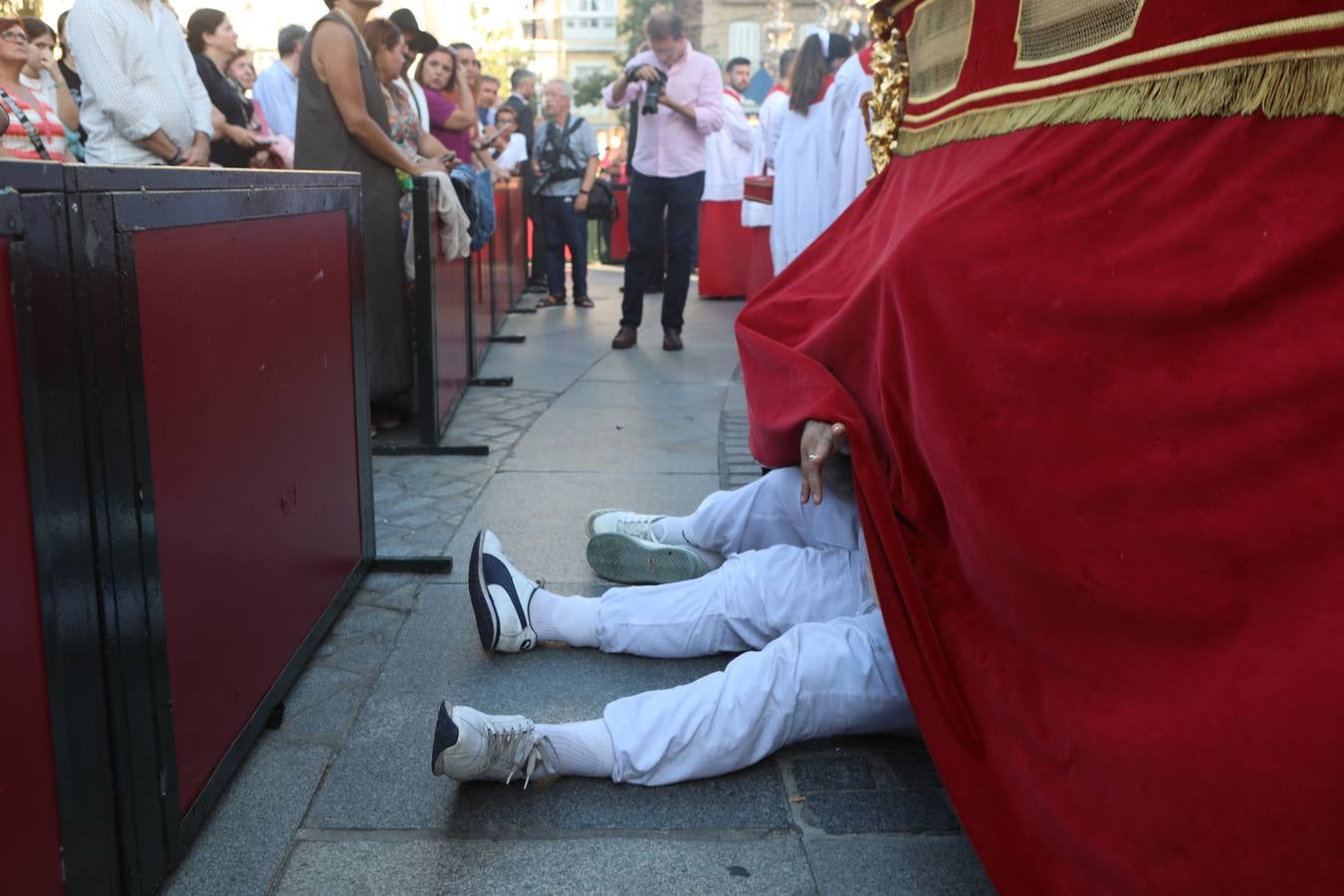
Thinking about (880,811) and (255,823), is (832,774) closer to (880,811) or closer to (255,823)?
(880,811)

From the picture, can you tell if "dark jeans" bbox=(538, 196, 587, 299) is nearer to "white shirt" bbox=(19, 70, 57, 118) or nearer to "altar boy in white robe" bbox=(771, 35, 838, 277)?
"altar boy in white robe" bbox=(771, 35, 838, 277)

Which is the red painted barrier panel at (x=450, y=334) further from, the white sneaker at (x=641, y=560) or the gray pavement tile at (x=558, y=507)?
the white sneaker at (x=641, y=560)

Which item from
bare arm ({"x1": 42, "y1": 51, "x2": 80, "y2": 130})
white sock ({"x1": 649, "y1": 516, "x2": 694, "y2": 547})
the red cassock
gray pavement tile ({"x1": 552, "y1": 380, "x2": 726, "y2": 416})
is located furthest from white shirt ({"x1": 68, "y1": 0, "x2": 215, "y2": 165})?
the red cassock

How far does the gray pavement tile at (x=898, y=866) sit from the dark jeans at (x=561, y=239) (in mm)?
8810

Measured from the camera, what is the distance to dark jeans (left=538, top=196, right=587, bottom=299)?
1061cm

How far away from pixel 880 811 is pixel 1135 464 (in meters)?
1.04

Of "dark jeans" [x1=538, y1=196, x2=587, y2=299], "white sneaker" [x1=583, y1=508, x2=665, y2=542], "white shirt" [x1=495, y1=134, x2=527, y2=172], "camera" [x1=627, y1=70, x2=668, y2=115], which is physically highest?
"camera" [x1=627, y1=70, x2=668, y2=115]

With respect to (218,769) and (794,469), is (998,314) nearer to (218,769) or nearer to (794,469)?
(794,469)

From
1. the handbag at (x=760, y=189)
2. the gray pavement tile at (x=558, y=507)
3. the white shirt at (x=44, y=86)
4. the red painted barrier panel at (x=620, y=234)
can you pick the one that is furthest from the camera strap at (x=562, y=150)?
the gray pavement tile at (x=558, y=507)

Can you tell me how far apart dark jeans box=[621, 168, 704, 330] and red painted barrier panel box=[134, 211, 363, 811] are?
15.9 feet

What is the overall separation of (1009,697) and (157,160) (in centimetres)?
474

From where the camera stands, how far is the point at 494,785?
248 centimetres

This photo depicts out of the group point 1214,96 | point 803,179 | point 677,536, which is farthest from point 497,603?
point 803,179

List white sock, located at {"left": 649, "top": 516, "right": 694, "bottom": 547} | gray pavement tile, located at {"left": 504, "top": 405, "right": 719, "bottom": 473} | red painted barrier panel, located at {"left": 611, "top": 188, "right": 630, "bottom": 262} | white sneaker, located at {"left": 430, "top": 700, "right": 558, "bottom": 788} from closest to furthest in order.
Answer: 1. white sneaker, located at {"left": 430, "top": 700, "right": 558, "bottom": 788}
2. white sock, located at {"left": 649, "top": 516, "right": 694, "bottom": 547}
3. gray pavement tile, located at {"left": 504, "top": 405, "right": 719, "bottom": 473}
4. red painted barrier panel, located at {"left": 611, "top": 188, "right": 630, "bottom": 262}
